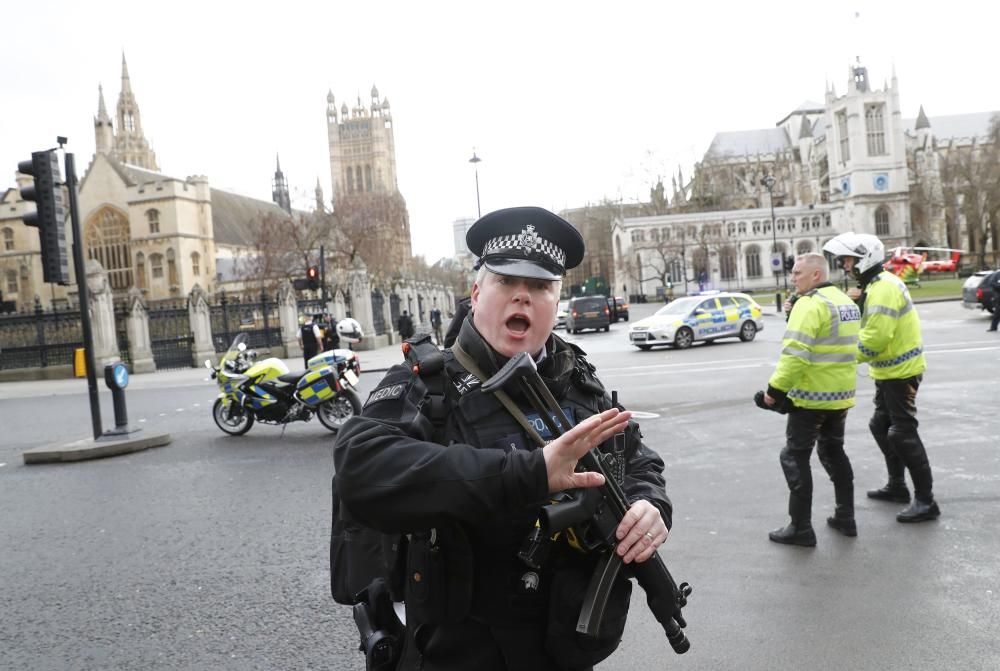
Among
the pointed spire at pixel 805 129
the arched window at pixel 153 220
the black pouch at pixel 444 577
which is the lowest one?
the black pouch at pixel 444 577

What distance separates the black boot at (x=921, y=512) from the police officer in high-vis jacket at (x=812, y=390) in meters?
0.51

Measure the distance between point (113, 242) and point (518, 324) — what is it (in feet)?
268

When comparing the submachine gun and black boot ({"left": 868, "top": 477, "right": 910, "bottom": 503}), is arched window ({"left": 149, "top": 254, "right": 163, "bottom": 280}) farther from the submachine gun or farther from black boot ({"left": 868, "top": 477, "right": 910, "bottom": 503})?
the submachine gun

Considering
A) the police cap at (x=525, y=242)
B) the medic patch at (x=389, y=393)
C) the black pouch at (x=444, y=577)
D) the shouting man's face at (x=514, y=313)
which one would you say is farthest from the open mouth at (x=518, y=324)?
the black pouch at (x=444, y=577)

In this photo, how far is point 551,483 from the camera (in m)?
1.75

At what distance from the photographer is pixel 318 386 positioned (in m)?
10.6

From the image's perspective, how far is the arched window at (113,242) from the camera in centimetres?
7431

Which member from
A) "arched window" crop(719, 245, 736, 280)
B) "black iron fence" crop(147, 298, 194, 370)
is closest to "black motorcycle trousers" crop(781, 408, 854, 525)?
"black iron fence" crop(147, 298, 194, 370)

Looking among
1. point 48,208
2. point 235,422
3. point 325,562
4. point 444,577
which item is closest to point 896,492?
point 325,562

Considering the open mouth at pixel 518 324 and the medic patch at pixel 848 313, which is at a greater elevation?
the open mouth at pixel 518 324

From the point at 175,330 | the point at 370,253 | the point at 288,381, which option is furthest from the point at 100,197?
the point at 288,381

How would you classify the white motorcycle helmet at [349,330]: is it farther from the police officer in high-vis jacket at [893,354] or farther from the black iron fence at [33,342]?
the black iron fence at [33,342]

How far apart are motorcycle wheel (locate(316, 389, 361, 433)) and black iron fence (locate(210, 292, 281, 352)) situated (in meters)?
21.3

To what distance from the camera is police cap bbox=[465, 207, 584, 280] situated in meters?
2.14
